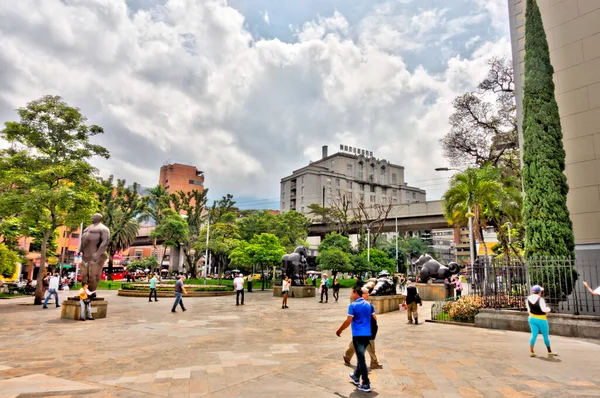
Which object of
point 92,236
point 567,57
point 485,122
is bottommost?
point 92,236

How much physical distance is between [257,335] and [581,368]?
7837 mm

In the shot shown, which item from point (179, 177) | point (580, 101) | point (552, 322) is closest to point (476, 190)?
point (580, 101)

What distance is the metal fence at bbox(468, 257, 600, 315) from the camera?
12711mm

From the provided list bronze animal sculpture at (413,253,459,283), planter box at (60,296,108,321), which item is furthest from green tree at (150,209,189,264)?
planter box at (60,296,108,321)

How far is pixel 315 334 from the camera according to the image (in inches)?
456

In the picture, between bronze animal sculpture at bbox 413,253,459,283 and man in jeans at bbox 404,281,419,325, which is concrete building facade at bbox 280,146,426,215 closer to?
bronze animal sculpture at bbox 413,253,459,283

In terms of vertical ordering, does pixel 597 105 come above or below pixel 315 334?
above

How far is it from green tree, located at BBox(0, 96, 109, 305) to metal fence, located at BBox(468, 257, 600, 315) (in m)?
18.6

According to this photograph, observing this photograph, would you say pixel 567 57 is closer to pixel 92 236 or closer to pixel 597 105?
pixel 597 105

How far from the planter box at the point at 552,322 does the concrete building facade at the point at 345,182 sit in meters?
70.1

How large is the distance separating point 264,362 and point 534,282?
1033 centimetres

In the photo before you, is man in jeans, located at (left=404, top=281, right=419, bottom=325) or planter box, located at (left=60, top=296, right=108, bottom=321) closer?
planter box, located at (left=60, top=296, right=108, bottom=321)

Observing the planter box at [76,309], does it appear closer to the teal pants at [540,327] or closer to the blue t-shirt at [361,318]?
the blue t-shirt at [361,318]

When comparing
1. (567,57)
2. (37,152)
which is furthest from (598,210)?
(37,152)
